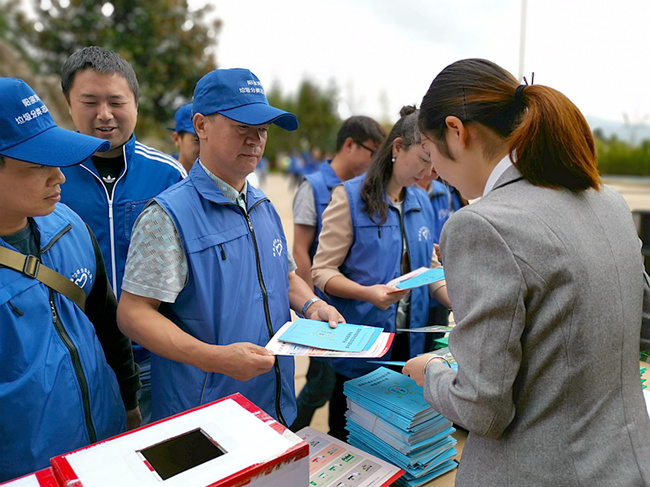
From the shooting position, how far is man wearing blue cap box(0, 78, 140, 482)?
3.61 feet

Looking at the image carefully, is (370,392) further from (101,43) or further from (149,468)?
(101,43)

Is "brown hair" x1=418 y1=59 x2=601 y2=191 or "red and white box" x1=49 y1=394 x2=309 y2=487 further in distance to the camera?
"brown hair" x1=418 y1=59 x2=601 y2=191

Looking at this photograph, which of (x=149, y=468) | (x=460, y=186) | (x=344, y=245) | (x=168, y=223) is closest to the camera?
(x=149, y=468)

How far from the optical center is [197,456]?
0.90 metres

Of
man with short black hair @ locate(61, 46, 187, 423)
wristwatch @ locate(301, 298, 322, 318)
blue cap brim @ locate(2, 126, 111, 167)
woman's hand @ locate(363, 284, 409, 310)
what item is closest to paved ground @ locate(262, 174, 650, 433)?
woman's hand @ locate(363, 284, 409, 310)

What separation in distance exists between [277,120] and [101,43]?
7.60 meters

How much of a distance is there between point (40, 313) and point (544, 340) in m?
1.16

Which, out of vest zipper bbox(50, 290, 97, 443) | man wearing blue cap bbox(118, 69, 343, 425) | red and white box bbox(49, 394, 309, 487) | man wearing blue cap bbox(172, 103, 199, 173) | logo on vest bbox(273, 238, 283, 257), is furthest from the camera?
man wearing blue cap bbox(172, 103, 199, 173)

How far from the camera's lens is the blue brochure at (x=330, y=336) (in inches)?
53.0

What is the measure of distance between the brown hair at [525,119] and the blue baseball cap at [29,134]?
93cm

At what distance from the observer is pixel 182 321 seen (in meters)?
1.42

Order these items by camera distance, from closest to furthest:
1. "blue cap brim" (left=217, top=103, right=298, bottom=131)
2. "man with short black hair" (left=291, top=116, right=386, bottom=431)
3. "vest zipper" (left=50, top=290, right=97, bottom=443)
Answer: "vest zipper" (left=50, top=290, right=97, bottom=443), "blue cap brim" (left=217, top=103, right=298, bottom=131), "man with short black hair" (left=291, top=116, right=386, bottom=431)

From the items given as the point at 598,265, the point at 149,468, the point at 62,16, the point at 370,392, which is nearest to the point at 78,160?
the point at 149,468

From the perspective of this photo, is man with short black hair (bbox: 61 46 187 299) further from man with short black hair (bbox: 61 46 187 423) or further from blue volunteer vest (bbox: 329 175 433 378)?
blue volunteer vest (bbox: 329 175 433 378)
